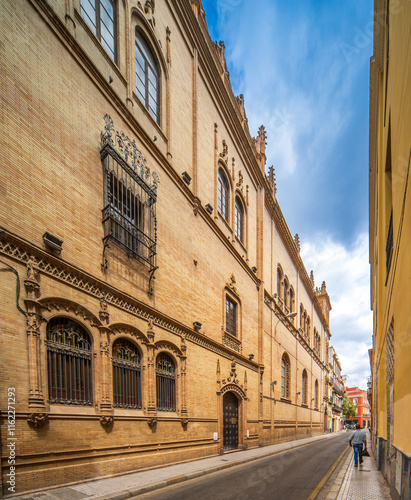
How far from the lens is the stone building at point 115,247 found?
6.52 meters

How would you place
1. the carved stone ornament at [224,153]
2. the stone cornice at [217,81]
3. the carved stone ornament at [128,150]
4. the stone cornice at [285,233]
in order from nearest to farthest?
the carved stone ornament at [128,150], the stone cornice at [217,81], the carved stone ornament at [224,153], the stone cornice at [285,233]

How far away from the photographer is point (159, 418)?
10203 millimetres

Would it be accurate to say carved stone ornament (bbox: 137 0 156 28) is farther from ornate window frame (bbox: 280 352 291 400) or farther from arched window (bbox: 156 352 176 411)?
ornate window frame (bbox: 280 352 291 400)

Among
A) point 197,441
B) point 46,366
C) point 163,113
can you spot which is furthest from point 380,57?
point 197,441

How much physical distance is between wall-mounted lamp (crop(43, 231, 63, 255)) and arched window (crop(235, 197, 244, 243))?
44.2 ft

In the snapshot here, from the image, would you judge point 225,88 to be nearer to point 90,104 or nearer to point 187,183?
point 187,183

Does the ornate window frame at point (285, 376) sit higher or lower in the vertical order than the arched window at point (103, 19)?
lower

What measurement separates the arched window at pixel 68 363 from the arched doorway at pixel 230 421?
9.29 m

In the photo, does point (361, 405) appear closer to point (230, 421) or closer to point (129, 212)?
point (230, 421)

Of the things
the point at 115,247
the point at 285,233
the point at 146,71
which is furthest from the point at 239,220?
the point at 115,247

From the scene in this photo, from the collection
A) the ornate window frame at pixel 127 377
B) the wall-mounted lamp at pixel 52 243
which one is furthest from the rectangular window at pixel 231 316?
the wall-mounted lamp at pixel 52 243

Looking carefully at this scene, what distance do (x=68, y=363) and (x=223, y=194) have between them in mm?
12798

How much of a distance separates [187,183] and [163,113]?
8.98ft

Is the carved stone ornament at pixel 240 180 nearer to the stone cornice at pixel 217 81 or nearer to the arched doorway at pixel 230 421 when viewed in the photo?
the stone cornice at pixel 217 81
